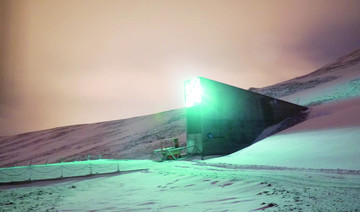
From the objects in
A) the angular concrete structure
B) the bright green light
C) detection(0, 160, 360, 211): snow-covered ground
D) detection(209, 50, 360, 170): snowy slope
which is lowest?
detection(0, 160, 360, 211): snow-covered ground

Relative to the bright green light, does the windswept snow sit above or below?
below

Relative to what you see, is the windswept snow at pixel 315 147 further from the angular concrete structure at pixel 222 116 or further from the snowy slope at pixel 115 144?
the snowy slope at pixel 115 144

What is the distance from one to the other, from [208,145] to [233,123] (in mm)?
3515

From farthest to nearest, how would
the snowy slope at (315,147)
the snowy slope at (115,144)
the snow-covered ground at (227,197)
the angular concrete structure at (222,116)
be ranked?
the snowy slope at (115,144), the angular concrete structure at (222,116), the snowy slope at (315,147), the snow-covered ground at (227,197)

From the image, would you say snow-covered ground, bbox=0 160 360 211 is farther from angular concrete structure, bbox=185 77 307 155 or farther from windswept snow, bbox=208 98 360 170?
angular concrete structure, bbox=185 77 307 155

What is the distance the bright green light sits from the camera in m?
25.0

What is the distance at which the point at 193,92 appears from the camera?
25.9 m

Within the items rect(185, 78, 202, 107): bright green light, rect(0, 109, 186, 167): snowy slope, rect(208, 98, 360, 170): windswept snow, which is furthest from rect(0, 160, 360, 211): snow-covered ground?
rect(0, 109, 186, 167): snowy slope

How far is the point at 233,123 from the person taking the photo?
84.8ft

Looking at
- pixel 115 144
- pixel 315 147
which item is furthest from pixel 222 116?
pixel 115 144

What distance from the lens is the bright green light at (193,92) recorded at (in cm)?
2498

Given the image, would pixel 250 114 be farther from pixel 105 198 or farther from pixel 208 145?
pixel 105 198

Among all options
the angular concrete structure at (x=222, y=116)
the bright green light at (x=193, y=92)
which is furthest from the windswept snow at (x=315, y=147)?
the bright green light at (x=193, y=92)

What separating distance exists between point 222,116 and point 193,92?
11.9 feet
